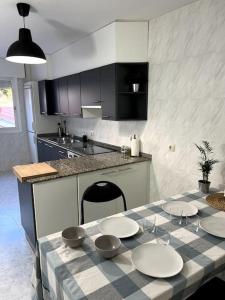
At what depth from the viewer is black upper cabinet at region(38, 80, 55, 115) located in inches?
161

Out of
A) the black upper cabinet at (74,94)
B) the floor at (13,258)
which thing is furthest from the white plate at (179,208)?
the black upper cabinet at (74,94)

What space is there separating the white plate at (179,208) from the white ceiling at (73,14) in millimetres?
1732

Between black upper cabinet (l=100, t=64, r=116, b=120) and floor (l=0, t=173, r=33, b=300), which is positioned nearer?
floor (l=0, t=173, r=33, b=300)

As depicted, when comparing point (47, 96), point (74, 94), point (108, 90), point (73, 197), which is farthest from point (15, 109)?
point (73, 197)

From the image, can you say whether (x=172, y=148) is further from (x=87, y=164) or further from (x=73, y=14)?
(x=73, y=14)

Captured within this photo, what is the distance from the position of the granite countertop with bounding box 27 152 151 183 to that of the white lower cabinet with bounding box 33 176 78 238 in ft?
0.16

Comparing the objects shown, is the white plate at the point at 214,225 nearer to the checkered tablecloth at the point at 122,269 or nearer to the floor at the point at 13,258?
the checkered tablecloth at the point at 122,269

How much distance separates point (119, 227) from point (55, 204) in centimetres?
96

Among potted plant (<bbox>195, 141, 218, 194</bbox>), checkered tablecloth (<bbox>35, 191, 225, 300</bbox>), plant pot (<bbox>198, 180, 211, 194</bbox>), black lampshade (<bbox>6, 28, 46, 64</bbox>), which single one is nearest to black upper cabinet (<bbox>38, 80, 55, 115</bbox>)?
black lampshade (<bbox>6, 28, 46, 64</bbox>)

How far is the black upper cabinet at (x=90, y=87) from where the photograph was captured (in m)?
2.80

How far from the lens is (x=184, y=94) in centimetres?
215

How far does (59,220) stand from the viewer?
2.09 m

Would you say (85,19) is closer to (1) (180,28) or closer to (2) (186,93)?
(1) (180,28)

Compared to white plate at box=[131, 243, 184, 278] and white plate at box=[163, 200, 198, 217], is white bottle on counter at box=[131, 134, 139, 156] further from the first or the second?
white plate at box=[131, 243, 184, 278]
